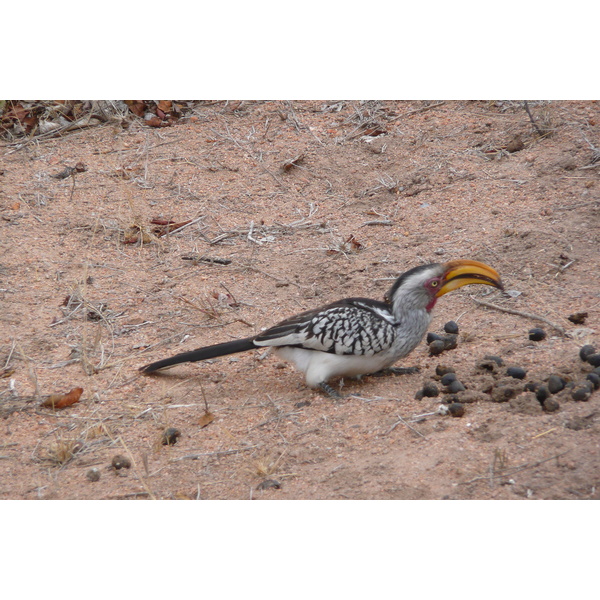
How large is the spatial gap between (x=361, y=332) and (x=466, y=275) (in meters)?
0.68

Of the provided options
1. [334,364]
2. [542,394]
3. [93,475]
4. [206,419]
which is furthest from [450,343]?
[93,475]

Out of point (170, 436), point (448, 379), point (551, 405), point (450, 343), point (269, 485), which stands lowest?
point (269, 485)

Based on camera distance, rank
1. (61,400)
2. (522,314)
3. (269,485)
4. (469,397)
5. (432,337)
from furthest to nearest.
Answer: (522,314) → (432,337) → (61,400) → (469,397) → (269,485)

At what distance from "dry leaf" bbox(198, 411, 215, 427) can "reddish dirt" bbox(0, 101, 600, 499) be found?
0.03 metres

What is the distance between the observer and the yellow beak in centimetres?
405

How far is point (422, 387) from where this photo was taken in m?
3.91

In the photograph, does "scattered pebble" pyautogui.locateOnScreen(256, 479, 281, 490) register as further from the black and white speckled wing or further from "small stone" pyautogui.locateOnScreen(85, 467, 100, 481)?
the black and white speckled wing

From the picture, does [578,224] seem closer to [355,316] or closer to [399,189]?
[399,189]

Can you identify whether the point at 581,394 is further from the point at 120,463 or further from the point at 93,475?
the point at 93,475

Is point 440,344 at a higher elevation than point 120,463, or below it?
higher

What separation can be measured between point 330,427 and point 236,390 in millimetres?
740

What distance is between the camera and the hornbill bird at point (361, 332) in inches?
156

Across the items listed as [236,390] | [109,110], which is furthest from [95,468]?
[109,110]

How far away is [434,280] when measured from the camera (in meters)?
4.11
